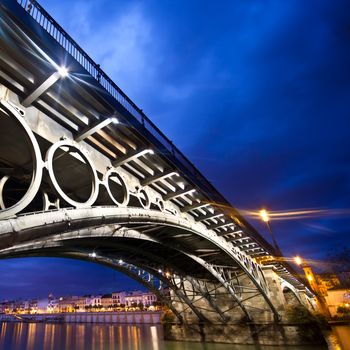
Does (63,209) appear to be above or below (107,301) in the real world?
below

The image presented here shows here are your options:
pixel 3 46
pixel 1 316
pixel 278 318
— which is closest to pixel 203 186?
pixel 3 46

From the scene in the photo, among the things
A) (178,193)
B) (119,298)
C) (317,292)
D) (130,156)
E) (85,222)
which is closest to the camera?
(85,222)

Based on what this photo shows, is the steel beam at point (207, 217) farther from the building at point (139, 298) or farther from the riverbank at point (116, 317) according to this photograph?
the building at point (139, 298)

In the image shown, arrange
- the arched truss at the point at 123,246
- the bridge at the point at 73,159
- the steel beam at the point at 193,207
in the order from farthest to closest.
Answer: the steel beam at the point at 193,207 → the arched truss at the point at 123,246 → the bridge at the point at 73,159

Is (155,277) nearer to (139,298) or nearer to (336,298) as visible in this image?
(336,298)

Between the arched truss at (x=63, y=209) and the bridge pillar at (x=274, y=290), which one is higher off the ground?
the arched truss at (x=63, y=209)

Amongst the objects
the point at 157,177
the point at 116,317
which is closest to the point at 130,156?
the point at 157,177

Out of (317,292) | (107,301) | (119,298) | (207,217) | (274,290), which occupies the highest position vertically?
(119,298)

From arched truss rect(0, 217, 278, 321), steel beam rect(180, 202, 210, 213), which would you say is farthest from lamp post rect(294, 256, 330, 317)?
steel beam rect(180, 202, 210, 213)

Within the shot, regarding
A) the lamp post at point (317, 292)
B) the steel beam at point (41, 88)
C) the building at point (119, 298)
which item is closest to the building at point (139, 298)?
the building at point (119, 298)

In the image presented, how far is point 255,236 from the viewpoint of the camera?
18.4 metres

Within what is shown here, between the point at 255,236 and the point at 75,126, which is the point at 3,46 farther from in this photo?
the point at 255,236

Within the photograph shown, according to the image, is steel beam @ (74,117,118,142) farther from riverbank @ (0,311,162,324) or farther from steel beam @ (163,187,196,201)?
riverbank @ (0,311,162,324)

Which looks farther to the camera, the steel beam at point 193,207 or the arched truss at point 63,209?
the steel beam at point 193,207
